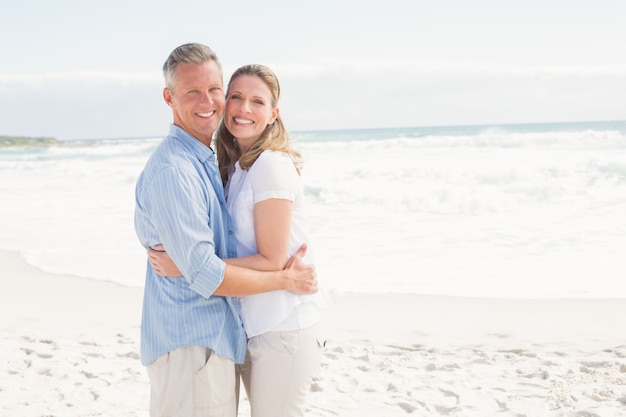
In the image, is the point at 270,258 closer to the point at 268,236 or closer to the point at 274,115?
the point at 268,236

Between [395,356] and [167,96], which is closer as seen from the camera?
[167,96]

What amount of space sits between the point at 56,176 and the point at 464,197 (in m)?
18.0

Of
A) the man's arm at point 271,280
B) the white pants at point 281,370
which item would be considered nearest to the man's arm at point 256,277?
the man's arm at point 271,280

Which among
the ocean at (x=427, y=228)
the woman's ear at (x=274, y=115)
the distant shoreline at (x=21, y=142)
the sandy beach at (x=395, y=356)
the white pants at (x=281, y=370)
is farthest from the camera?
the distant shoreline at (x=21, y=142)

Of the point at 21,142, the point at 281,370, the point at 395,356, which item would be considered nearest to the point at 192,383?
the point at 281,370

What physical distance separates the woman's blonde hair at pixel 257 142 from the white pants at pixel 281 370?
2.23ft

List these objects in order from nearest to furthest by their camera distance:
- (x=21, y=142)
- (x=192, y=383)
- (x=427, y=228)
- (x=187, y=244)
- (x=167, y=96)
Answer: (x=187, y=244), (x=192, y=383), (x=167, y=96), (x=427, y=228), (x=21, y=142)

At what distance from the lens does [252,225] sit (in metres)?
2.41

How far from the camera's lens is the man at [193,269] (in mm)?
2186

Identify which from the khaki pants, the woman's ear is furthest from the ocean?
the khaki pants

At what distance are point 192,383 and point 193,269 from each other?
445 mm

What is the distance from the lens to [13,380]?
468 centimetres

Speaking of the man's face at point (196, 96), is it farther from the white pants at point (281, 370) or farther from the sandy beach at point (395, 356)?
the sandy beach at point (395, 356)

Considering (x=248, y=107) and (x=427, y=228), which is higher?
(x=248, y=107)
